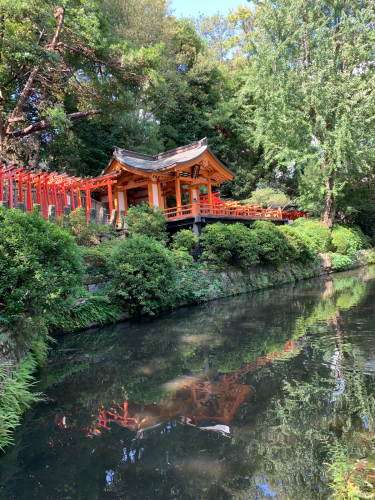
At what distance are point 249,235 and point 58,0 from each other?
10878 mm

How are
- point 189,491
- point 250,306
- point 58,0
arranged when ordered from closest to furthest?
point 189,491, point 250,306, point 58,0

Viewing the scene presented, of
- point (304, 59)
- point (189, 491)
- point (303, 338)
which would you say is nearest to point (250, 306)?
point (303, 338)

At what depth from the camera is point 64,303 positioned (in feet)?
18.5

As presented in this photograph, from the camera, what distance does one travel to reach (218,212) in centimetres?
1556

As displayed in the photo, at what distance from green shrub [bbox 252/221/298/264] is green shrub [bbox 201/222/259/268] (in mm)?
569

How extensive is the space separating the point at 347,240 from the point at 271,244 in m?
8.44

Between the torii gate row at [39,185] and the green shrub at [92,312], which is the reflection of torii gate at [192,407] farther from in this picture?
the torii gate row at [39,185]

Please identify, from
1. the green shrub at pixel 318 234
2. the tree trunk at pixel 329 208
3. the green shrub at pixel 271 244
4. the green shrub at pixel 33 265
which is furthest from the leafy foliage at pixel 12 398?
the tree trunk at pixel 329 208

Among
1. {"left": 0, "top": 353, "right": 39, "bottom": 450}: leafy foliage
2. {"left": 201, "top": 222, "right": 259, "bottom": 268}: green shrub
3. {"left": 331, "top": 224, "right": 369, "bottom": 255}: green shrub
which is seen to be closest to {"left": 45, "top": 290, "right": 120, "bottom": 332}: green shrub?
{"left": 0, "top": 353, "right": 39, "bottom": 450}: leafy foliage

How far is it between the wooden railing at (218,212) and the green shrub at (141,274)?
185 inches

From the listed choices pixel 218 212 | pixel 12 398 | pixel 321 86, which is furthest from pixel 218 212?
pixel 12 398

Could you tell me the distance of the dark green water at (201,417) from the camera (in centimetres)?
286

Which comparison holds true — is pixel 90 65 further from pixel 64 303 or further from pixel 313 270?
pixel 313 270

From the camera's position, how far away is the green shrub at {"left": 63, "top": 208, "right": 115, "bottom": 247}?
34.8 ft
